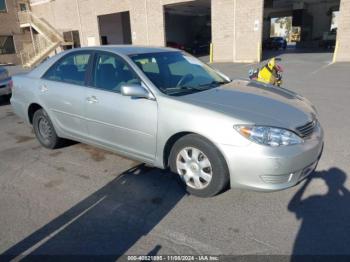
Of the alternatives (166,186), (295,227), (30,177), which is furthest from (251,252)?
(30,177)

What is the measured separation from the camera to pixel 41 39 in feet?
96.2

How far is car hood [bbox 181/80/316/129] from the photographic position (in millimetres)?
2945

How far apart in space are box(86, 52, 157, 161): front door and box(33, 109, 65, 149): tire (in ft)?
3.37

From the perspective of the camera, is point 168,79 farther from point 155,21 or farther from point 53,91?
point 155,21

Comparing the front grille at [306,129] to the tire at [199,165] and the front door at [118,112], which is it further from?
the front door at [118,112]

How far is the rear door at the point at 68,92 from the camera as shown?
409 cm

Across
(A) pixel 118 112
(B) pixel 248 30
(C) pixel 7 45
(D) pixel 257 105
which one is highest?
(B) pixel 248 30

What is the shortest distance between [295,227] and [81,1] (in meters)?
27.6

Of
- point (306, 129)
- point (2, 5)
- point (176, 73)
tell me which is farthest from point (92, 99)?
point (2, 5)

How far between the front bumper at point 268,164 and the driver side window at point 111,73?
4.91ft

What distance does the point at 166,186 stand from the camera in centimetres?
358

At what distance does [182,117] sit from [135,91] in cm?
62

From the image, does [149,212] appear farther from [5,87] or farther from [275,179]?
[5,87]

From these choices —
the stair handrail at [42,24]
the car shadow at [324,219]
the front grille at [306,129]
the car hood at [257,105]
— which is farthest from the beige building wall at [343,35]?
the stair handrail at [42,24]
